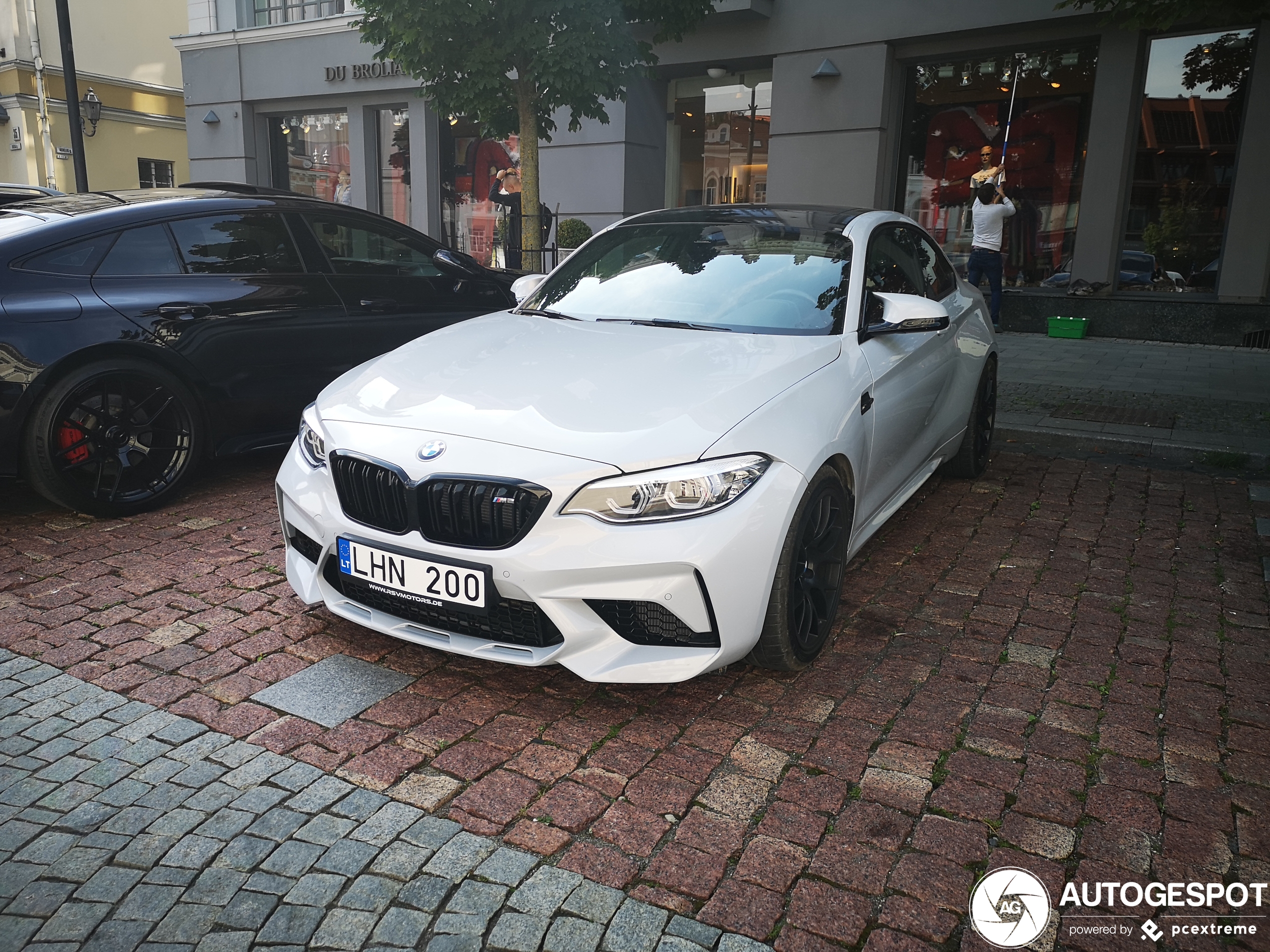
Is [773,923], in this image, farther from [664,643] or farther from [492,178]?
[492,178]

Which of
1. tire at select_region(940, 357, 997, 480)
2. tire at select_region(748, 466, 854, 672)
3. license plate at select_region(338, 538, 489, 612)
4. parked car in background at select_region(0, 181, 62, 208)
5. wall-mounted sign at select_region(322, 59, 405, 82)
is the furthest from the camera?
wall-mounted sign at select_region(322, 59, 405, 82)

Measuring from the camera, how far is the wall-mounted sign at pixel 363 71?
16984 millimetres

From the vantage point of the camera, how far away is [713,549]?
2.86m

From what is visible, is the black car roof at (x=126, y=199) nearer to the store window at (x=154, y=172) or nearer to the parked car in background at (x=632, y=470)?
the parked car in background at (x=632, y=470)

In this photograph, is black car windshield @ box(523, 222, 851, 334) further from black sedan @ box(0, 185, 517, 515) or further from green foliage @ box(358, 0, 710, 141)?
green foliage @ box(358, 0, 710, 141)

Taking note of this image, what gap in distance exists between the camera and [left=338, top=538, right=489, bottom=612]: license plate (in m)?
2.95

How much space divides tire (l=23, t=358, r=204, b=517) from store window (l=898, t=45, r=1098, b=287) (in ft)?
33.0

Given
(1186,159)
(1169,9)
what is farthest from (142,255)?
(1186,159)

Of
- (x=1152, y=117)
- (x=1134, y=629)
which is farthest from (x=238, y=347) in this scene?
(x=1152, y=117)

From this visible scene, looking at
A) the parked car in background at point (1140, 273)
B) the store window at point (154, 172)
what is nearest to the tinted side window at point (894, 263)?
the parked car in background at point (1140, 273)

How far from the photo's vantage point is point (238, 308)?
5.21 meters

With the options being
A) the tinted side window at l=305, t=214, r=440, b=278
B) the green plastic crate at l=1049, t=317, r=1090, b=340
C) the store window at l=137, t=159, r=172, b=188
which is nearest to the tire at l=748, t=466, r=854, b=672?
the tinted side window at l=305, t=214, r=440, b=278

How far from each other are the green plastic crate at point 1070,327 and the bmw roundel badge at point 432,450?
1099cm

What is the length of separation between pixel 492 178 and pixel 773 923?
17.1 metres
